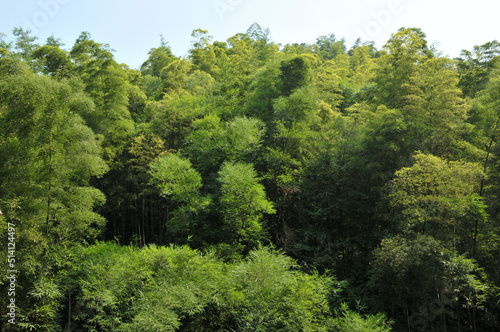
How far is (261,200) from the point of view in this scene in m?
12.8

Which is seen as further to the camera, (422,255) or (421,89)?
(421,89)

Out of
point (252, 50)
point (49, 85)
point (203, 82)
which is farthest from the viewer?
point (252, 50)

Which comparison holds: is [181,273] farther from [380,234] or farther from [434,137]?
[434,137]

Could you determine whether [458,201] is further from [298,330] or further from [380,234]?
[298,330]

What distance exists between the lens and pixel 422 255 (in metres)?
9.09

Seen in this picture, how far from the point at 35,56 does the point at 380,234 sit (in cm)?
2086

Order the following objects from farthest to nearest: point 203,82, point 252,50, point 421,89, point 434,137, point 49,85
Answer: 1. point 252,50
2. point 203,82
3. point 421,89
4. point 434,137
5. point 49,85

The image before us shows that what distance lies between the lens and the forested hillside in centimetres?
930

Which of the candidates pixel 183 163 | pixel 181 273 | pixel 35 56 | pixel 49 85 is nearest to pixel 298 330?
pixel 181 273

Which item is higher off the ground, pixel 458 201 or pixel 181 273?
pixel 458 201

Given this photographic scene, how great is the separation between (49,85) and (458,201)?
1353cm

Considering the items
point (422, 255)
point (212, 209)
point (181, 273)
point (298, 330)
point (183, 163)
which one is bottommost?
point (298, 330)

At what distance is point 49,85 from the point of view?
9859 mm

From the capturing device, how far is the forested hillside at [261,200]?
30.5 feet
